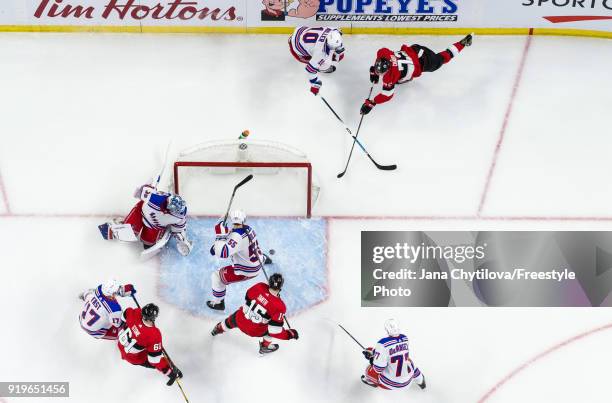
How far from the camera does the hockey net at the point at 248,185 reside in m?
6.16

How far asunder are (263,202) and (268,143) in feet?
1.58

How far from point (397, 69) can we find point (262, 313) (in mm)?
2221

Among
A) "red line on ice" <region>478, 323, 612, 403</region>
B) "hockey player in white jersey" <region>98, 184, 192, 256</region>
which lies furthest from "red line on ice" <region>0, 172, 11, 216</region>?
"red line on ice" <region>478, 323, 612, 403</region>

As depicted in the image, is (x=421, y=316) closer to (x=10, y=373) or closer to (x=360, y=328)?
(x=360, y=328)

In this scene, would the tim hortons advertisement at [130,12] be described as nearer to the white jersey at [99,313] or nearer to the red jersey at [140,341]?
the white jersey at [99,313]

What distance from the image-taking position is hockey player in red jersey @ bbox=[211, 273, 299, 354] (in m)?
5.28

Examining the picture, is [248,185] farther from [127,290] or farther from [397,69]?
[397,69]

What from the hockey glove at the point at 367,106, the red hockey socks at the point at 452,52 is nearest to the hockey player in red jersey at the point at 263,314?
the hockey glove at the point at 367,106

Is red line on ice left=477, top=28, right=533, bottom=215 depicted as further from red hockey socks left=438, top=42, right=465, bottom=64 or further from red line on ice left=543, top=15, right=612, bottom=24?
red hockey socks left=438, top=42, right=465, bottom=64

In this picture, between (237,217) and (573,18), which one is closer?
(237,217)

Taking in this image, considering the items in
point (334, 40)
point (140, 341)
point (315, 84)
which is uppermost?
point (334, 40)

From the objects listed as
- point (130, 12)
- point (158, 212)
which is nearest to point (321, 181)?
point (158, 212)

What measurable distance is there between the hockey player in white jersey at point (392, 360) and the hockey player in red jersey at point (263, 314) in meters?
0.58

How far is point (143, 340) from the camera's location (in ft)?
17.1
